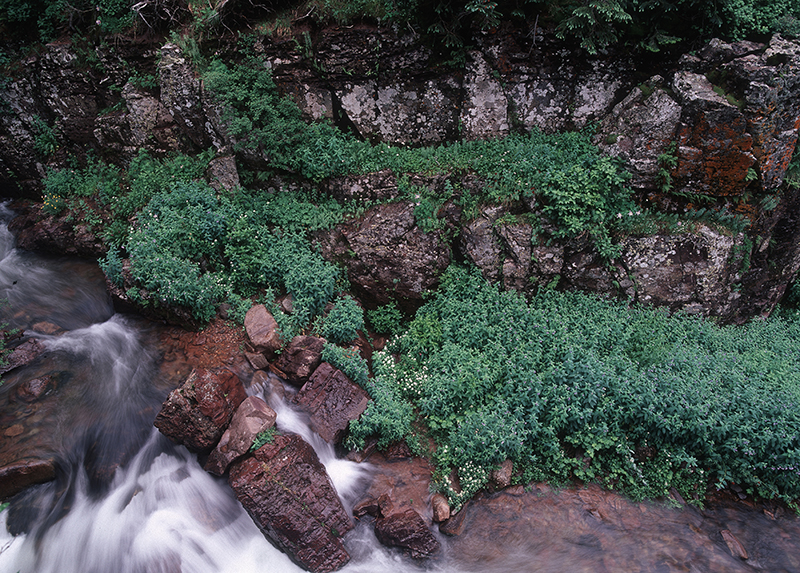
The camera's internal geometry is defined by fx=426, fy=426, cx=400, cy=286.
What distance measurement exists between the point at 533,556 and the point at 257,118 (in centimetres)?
954

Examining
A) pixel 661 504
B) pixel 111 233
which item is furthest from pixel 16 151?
pixel 661 504

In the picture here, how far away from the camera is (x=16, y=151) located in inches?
444

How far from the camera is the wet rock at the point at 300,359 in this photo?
767 centimetres

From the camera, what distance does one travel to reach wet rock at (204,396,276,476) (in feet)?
21.7

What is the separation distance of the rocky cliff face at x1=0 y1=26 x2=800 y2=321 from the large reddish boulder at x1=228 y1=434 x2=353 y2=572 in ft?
12.6

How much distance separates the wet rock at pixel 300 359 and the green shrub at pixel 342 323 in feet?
0.97

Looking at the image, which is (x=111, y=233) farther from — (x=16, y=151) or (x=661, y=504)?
(x=661, y=504)

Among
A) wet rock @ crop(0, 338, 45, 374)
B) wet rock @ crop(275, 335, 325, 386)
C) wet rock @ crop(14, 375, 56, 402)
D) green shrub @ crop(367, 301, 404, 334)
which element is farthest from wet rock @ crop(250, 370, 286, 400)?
wet rock @ crop(0, 338, 45, 374)

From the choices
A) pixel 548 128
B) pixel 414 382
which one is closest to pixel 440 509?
pixel 414 382

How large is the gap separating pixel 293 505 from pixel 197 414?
208 cm

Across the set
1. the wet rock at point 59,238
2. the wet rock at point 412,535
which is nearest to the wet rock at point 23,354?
the wet rock at point 59,238

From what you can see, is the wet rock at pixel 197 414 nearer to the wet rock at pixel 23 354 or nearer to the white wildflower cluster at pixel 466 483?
the wet rock at pixel 23 354

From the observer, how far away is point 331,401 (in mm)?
7410

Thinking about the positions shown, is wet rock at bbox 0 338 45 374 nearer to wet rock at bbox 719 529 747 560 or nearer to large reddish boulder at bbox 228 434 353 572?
large reddish boulder at bbox 228 434 353 572
